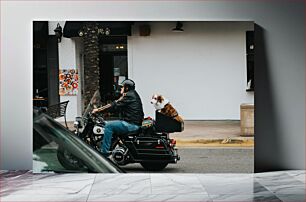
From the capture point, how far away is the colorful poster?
5.62 metres

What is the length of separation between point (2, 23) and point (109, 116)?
1.63 m

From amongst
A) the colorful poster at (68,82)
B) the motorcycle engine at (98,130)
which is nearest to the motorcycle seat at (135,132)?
Result: the motorcycle engine at (98,130)

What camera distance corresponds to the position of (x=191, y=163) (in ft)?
18.5

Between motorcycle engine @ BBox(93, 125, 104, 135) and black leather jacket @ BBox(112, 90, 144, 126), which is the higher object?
black leather jacket @ BBox(112, 90, 144, 126)

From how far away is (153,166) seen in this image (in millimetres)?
5691

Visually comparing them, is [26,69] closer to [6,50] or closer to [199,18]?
[6,50]

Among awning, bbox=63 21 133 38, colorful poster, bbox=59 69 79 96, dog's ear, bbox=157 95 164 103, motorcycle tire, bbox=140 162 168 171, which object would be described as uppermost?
Result: awning, bbox=63 21 133 38

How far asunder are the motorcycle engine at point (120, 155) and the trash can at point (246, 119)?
136 cm

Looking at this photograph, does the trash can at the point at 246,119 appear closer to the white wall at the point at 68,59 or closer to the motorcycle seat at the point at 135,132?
the motorcycle seat at the point at 135,132

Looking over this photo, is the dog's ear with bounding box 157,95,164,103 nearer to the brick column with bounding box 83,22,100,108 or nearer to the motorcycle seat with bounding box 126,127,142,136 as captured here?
the motorcycle seat with bounding box 126,127,142,136

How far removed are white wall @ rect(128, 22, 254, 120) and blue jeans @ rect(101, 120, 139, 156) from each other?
0.89 feet

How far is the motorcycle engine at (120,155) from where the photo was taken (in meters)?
5.58

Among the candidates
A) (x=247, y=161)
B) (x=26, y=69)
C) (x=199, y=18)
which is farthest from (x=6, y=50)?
(x=247, y=161)

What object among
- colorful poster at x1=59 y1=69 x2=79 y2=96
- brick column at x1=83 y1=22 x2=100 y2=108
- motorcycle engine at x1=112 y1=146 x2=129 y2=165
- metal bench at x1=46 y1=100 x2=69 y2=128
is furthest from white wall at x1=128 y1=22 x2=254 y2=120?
metal bench at x1=46 y1=100 x2=69 y2=128
